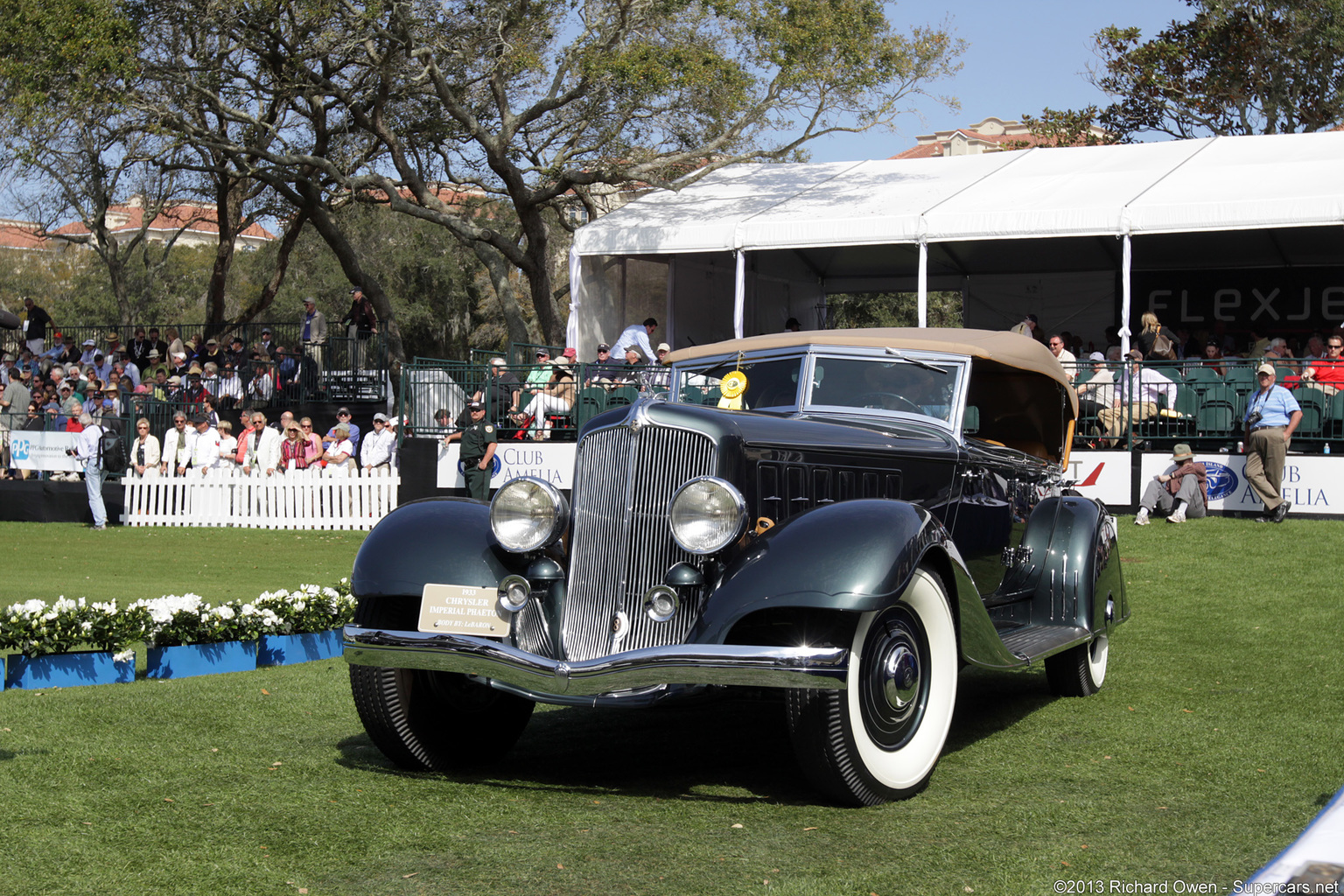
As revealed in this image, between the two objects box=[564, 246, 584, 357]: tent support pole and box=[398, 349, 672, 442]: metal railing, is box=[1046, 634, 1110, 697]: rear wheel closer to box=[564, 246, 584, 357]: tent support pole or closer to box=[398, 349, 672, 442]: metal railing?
box=[398, 349, 672, 442]: metal railing

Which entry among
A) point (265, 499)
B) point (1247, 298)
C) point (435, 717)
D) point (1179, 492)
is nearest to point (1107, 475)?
point (1179, 492)

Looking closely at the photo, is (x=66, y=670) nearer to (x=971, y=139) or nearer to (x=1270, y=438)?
(x=1270, y=438)

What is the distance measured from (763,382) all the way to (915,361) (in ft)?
2.62

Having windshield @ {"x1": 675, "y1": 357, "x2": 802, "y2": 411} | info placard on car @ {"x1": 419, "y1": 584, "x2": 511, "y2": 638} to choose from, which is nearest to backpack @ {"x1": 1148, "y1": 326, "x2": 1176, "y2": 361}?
windshield @ {"x1": 675, "y1": 357, "x2": 802, "y2": 411}

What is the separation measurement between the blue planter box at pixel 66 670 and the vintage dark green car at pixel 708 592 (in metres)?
2.87

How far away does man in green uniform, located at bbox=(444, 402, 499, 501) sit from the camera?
1678 centimetres

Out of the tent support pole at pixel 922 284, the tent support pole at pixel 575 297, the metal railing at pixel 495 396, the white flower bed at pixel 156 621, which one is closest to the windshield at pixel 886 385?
the white flower bed at pixel 156 621

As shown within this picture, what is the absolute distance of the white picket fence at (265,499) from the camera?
17.9 metres

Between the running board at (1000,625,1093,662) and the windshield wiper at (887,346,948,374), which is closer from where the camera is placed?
the running board at (1000,625,1093,662)

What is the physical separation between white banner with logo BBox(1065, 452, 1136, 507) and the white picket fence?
9.20 metres

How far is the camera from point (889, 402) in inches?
255

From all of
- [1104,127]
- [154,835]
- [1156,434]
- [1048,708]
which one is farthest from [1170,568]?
[1104,127]

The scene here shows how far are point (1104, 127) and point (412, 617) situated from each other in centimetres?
3043

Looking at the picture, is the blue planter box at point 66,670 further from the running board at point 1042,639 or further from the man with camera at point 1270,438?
the man with camera at point 1270,438
